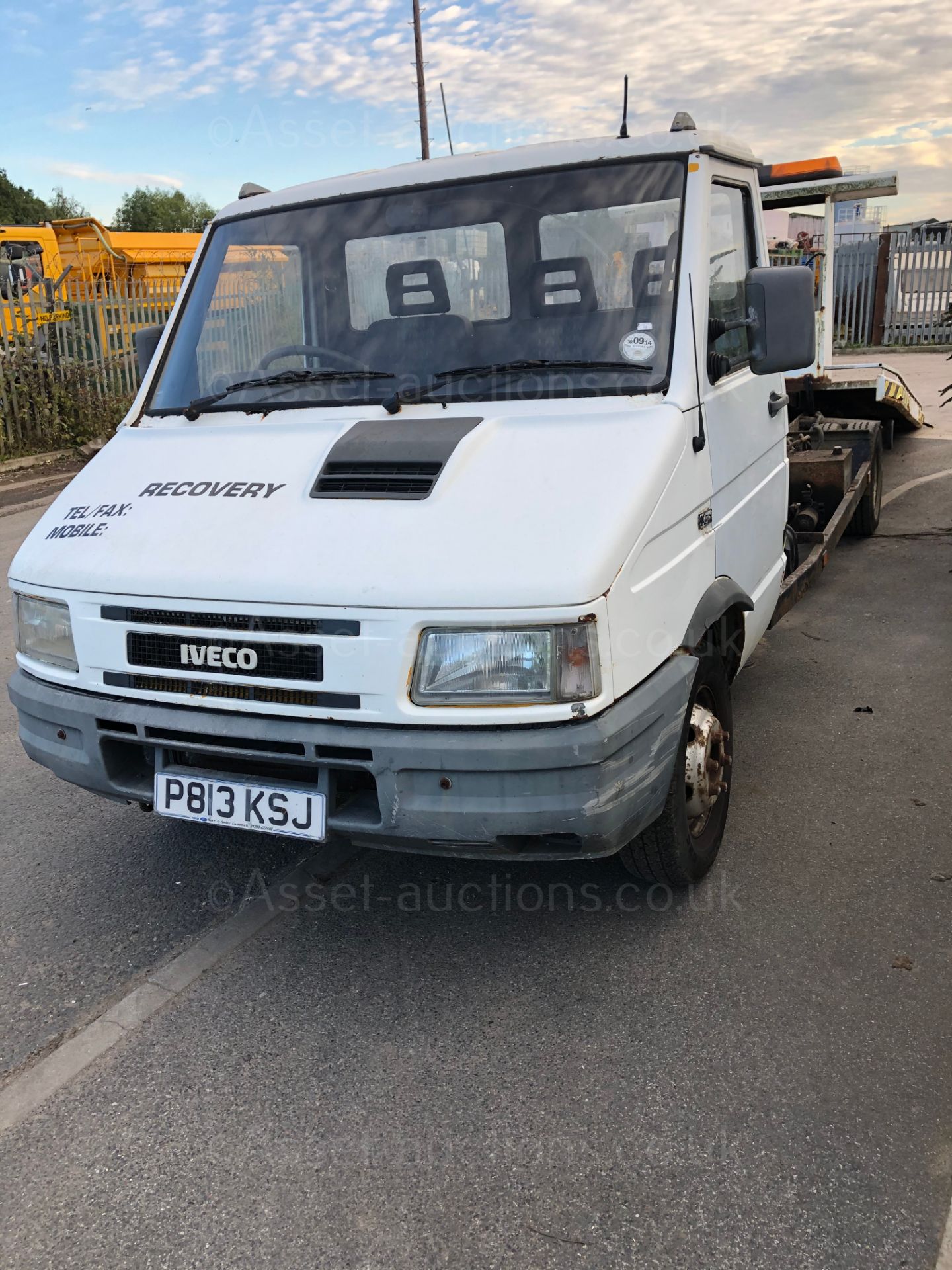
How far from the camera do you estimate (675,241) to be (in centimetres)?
342

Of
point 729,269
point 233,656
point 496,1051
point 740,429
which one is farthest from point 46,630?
point 729,269

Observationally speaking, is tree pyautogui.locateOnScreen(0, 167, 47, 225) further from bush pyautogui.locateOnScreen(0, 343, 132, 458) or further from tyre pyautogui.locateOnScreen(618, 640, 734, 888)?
tyre pyautogui.locateOnScreen(618, 640, 734, 888)

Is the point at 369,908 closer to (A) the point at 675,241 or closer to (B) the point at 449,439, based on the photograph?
(B) the point at 449,439

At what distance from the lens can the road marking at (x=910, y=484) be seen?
9.55 m

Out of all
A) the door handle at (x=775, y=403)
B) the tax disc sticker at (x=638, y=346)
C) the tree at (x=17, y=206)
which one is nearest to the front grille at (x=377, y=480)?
the tax disc sticker at (x=638, y=346)

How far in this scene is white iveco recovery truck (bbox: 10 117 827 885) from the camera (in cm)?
265

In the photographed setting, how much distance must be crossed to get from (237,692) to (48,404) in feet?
41.5

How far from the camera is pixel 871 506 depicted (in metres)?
8.03

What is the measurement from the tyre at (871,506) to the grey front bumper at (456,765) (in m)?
5.36

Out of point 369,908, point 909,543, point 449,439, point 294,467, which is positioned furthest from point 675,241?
point 909,543

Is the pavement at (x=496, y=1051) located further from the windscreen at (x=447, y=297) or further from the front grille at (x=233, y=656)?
the windscreen at (x=447, y=297)

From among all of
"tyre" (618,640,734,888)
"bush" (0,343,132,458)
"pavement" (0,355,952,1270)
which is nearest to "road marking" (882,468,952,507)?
"pavement" (0,355,952,1270)

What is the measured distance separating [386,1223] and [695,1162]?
2.28 feet

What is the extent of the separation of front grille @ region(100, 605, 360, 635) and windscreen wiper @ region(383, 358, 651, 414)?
3.06ft
